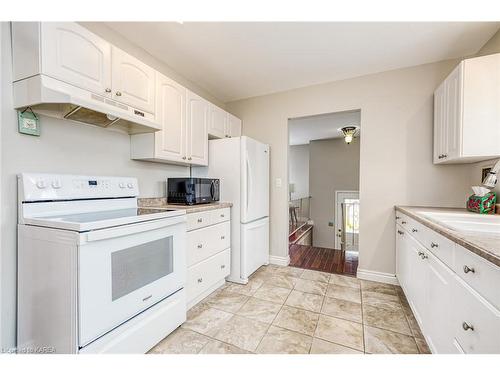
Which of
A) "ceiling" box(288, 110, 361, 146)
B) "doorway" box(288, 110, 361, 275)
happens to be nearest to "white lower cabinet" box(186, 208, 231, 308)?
"ceiling" box(288, 110, 361, 146)

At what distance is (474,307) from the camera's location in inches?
33.3

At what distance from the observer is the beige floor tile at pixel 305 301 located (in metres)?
1.92

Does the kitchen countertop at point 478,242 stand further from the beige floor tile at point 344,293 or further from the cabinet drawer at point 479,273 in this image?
the beige floor tile at point 344,293

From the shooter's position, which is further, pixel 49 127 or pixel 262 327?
pixel 262 327

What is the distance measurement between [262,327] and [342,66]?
265 cm

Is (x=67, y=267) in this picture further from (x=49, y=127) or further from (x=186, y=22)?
(x=186, y=22)

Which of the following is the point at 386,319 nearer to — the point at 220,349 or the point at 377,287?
the point at 377,287

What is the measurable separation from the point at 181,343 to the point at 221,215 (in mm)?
1110

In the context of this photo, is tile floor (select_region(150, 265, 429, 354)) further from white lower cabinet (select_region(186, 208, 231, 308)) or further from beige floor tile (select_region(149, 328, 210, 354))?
white lower cabinet (select_region(186, 208, 231, 308))

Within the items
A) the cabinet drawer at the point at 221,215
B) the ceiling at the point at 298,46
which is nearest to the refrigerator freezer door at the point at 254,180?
the cabinet drawer at the point at 221,215

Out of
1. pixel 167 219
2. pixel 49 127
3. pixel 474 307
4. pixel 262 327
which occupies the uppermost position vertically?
pixel 49 127

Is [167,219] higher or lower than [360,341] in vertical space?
higher
